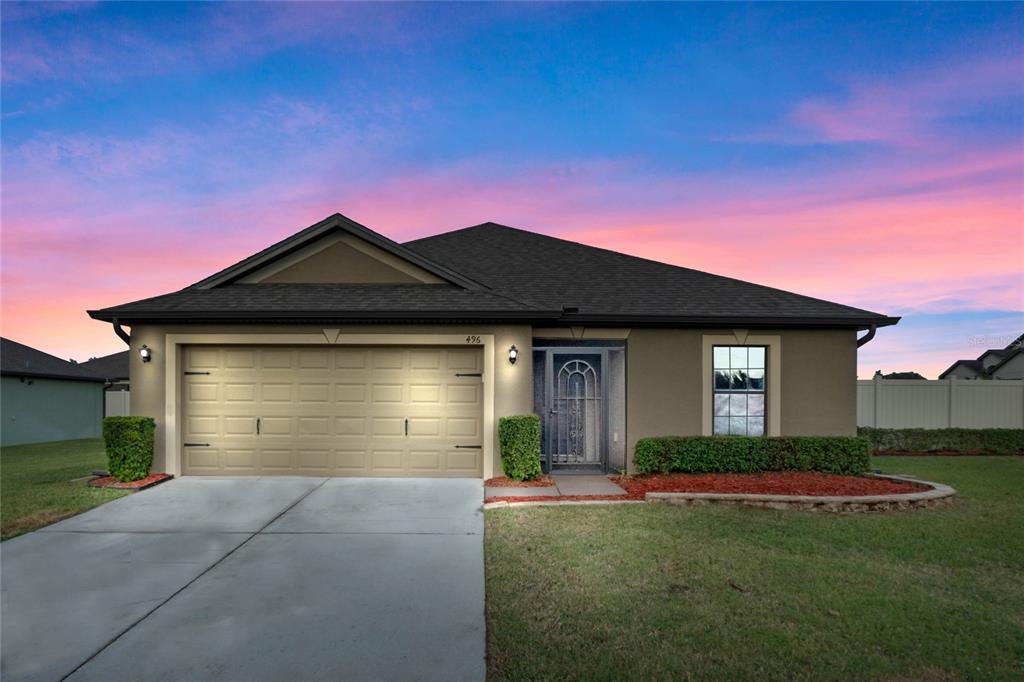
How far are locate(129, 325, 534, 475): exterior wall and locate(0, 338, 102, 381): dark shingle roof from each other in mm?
13094

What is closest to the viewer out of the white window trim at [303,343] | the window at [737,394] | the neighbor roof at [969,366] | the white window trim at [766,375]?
the white window trim at [303,343]

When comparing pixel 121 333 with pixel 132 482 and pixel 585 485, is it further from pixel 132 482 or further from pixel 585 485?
pixel 585 485

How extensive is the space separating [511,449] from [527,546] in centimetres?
324

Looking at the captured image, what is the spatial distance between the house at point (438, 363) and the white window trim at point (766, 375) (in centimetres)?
4

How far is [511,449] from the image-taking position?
916 centimetres

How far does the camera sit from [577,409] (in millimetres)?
10578

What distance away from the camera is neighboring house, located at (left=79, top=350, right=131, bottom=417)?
76.8 ft

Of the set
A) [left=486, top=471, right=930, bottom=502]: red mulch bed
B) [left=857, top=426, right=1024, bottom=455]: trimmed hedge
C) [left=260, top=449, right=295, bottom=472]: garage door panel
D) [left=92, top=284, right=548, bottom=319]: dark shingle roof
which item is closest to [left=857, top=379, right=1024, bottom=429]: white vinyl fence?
[left=857, top=426, right=1024, bottom=455]: trimmed hedge

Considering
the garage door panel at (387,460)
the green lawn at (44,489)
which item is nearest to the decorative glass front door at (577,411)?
the garage door panel at (387,460)

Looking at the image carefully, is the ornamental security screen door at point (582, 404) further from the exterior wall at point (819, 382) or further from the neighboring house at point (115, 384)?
the neighboring house at point (115, 384)

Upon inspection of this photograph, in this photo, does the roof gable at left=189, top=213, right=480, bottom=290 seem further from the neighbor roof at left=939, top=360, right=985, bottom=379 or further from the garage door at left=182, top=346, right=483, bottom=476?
the neighbor roof at left=939, top=360, right=985, bottom=379

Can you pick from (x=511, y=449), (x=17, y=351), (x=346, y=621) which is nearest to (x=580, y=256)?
(x=511, y=449)

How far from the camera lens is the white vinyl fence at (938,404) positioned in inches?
616

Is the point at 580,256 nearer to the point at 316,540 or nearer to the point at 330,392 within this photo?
the point at 330,392
